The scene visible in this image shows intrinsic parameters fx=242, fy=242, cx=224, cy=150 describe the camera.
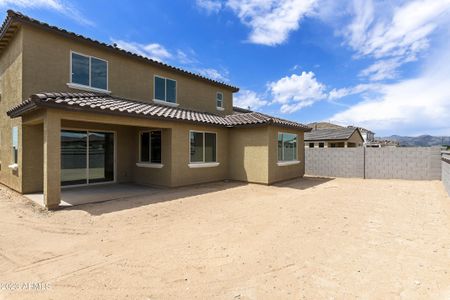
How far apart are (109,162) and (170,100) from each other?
202 inches

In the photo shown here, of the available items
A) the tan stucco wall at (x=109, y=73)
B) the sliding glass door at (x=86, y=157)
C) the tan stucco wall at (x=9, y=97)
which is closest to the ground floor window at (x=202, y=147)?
the tan stucco wall at (x=109, y=73)

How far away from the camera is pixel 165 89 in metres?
14.5

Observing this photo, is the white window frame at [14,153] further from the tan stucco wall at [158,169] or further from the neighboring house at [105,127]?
the tan stucco wall at [158,169]

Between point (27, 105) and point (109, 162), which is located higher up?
point (27, 105)

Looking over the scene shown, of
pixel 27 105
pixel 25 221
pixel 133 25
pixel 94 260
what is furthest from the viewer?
pixel 133 25

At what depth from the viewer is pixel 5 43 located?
10.7m

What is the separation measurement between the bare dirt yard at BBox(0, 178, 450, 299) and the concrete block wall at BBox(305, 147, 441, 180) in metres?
7.38

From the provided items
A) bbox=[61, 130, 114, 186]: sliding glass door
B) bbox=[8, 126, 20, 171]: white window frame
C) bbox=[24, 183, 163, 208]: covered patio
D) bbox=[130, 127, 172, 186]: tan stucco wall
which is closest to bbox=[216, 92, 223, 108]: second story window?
bbox=[130, 127, 172, 186]: tan stucco wall

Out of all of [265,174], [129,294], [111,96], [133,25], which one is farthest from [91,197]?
[133,25]

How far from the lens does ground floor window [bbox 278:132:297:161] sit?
13750 mm

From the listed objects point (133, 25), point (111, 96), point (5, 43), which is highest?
point (133, 25)

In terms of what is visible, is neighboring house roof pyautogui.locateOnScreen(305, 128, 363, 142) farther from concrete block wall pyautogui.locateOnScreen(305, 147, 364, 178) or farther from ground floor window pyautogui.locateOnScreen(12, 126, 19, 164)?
ground floor window pyautogui.locateOnScreen(12, 126, 19, 164)

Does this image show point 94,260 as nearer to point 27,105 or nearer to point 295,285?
point 295,285

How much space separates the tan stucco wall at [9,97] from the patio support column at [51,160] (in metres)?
3.41
